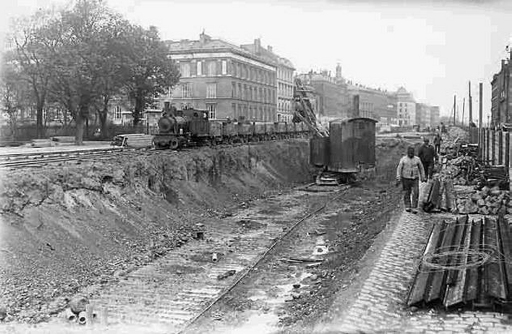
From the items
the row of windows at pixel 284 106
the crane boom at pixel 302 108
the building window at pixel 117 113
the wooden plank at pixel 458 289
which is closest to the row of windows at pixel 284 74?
the row of windows at pixel 284 106

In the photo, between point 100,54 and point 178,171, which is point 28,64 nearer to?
point 100,54

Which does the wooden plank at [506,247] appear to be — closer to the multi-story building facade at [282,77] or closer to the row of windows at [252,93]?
the row of windows at [252,93]

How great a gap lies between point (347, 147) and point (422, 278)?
21399mm

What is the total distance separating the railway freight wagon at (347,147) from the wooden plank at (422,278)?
18.6m

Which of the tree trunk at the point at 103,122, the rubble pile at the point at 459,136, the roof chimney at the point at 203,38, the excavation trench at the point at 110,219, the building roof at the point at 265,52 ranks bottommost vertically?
the excavation trench at the point at 110,219

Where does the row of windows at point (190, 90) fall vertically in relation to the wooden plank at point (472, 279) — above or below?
above

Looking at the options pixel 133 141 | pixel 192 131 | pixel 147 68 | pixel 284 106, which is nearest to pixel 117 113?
pixel 147 68

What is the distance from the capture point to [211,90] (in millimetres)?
54344

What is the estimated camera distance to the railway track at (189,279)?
9.89m

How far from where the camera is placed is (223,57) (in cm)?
5156

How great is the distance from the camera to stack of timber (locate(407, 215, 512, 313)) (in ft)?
24.1

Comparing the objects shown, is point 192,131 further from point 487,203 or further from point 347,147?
point 487,203

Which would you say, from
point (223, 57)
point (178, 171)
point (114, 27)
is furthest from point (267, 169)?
point (223, 57)

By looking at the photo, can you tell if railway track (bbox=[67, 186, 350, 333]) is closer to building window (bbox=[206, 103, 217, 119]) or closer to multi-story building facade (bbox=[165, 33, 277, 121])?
multi-story building facade (bbox=[165, 33, 277, 121])
